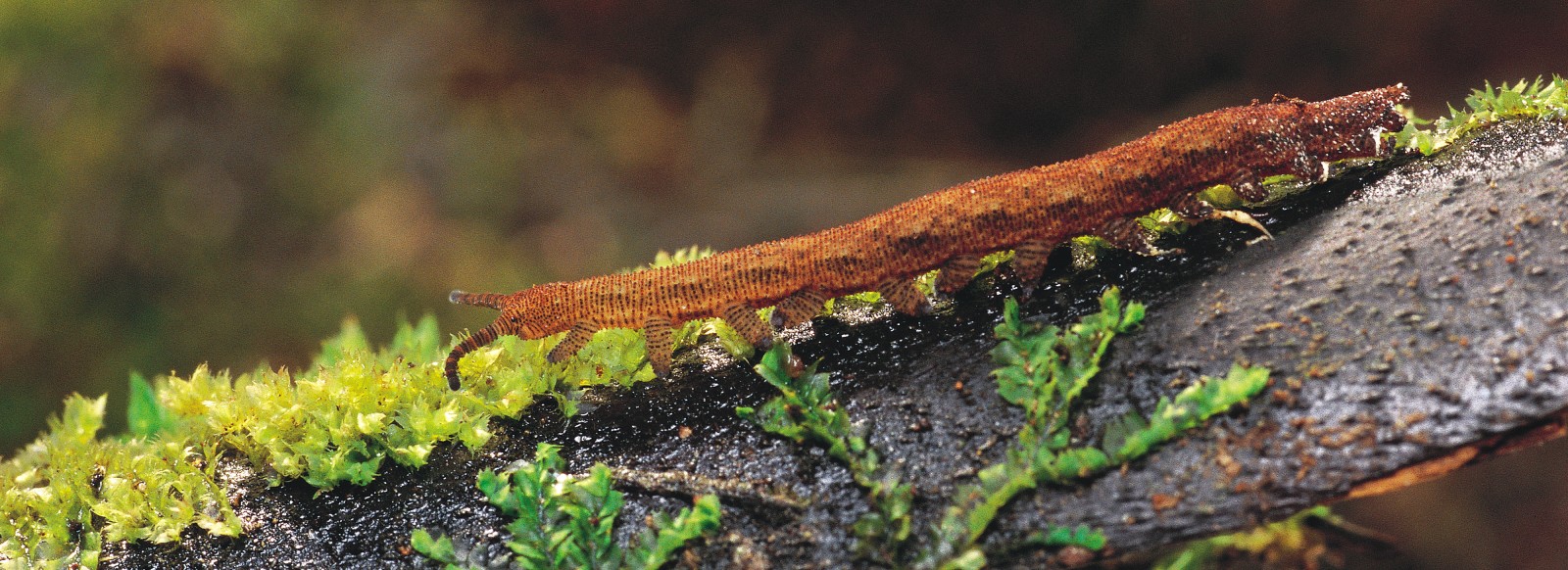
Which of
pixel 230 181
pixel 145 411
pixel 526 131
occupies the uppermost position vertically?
pixel 526 131

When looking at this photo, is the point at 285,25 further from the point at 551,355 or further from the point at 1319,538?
the point at 1319,538

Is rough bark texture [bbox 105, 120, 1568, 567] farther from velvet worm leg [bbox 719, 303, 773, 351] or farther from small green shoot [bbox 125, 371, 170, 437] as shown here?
small green shoot [bbox 125, 371, 170, 437]

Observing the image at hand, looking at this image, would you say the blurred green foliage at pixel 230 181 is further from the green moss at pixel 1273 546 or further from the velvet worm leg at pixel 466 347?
the green moss at pixel 1273 546

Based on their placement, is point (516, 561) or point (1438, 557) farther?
point (1438, 557)

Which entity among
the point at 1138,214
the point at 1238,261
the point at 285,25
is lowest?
the point at 1238,261

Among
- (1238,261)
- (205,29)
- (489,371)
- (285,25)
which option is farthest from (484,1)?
Answer: (1238,261)

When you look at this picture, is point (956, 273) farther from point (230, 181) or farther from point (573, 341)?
point (230, 181)

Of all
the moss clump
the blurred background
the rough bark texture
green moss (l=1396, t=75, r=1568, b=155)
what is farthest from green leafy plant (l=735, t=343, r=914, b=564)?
the blurred background

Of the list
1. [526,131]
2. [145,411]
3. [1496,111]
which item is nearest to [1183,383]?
[1496,111]
